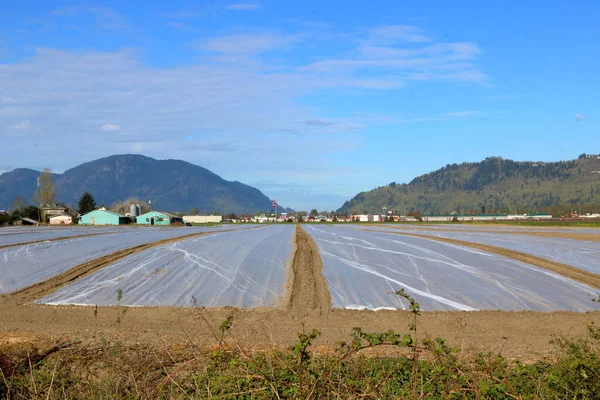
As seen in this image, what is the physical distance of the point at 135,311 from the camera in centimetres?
1571

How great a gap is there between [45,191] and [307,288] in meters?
121

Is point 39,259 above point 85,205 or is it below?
below

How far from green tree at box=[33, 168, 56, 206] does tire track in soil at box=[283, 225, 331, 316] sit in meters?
111

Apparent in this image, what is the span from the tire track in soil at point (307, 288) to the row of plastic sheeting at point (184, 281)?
355 millimetres

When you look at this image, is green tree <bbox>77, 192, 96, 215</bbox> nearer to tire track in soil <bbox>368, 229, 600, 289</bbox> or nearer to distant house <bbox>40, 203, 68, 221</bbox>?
distant house <bbox>40, 203, 68, 221</bbox>

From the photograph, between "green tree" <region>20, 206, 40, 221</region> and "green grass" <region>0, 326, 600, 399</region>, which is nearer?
"green grass" <region>0, 326, 600, 399</region>

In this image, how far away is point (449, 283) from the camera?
1891cm

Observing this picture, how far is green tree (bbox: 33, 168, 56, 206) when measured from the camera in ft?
403

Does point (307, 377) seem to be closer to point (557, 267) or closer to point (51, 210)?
point (557, 267)

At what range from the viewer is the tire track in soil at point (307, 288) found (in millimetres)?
15953

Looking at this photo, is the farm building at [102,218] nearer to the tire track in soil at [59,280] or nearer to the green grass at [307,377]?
the tire track in soil at [59,280]

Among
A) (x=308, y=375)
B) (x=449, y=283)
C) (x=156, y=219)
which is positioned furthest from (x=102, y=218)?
(x=308, y=375)

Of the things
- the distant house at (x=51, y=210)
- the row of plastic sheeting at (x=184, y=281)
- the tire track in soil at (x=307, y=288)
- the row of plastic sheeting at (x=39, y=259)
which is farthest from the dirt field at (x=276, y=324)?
the distant house at (x=51, y=210)

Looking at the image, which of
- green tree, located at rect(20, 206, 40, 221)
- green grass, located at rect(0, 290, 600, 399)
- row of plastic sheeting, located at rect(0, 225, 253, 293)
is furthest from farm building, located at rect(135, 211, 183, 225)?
green grass, located at rect(0, 290, 600, 399)
